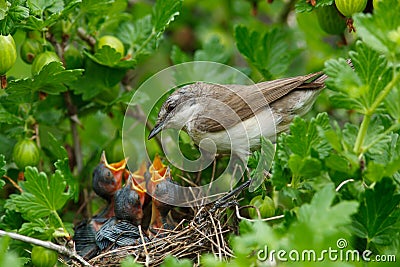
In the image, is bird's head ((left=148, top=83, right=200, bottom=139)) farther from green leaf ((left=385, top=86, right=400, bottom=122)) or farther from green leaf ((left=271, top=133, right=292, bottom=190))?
green leaf ((left=385, top=86, right=400, bottom=122))

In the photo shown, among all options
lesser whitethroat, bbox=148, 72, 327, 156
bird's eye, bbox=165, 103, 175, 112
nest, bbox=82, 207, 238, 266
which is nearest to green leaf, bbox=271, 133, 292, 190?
nest, bbox=82, 207, 238, 266

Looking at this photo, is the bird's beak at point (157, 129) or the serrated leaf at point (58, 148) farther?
the bird's beak at point (157, 129)

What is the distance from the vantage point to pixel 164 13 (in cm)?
286

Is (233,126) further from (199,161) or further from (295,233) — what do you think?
(295,233)

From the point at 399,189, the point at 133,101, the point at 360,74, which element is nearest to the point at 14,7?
the point at 133,101

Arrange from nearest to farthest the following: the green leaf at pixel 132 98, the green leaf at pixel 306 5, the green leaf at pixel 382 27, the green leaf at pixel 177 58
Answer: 1. the green leaf at pixel 382 27
2. the green leaf at pixel 306 5
3. the green leaf at pixel 132 98
4. the green leaf at pixel 177 58

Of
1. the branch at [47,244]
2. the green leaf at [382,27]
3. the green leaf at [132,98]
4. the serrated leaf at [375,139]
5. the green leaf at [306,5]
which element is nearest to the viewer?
the green leaf at [382,27]

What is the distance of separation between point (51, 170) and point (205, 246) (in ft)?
3.08

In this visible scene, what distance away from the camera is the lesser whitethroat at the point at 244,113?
2865mm

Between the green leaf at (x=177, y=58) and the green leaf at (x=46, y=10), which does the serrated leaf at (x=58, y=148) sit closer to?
the green leaf at (x=46, y=10)

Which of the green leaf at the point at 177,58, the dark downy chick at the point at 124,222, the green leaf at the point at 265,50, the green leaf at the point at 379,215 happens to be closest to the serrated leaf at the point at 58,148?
the dark downy chick at the point at 124,222

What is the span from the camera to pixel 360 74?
1813mm

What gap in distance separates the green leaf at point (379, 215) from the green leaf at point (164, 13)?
3.96 ft

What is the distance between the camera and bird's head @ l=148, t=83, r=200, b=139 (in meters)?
2.89
